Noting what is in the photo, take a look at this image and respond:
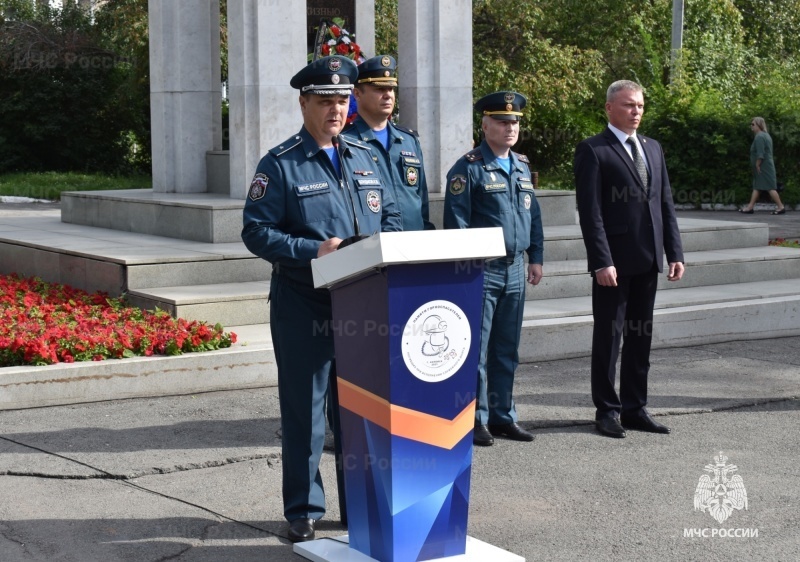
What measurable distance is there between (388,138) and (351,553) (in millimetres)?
2988

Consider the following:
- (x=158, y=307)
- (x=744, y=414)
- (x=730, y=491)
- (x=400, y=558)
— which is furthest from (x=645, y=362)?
(x=158, y=307)

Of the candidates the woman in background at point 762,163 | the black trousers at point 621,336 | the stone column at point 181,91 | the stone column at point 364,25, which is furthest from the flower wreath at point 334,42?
the woman in background at point 762,163

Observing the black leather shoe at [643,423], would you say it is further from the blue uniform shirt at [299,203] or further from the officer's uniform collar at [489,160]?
the blue uniform shirt at [299,203]

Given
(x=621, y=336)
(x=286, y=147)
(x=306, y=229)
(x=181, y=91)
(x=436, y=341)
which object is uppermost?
(x=181, y=91)

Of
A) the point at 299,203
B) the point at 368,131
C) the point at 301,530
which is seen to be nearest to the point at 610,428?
the point at 368,131

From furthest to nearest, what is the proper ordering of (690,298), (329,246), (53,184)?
(53,184)
(690,298)
(329,246)

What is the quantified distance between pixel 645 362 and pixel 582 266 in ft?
→ 13.7

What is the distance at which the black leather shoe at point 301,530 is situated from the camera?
5.14 metres

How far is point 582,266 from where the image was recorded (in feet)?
37.6

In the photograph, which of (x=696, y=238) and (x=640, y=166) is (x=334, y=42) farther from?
(x=640, y=166)

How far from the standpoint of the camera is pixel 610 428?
7.17m

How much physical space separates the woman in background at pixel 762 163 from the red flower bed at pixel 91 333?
52.5ft

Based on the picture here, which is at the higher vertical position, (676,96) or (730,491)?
(676,96)

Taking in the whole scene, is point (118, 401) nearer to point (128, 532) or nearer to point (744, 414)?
point (128, 532)
